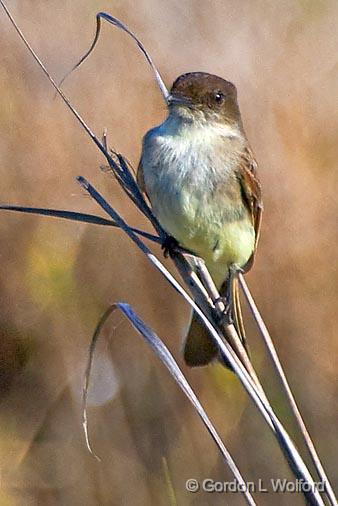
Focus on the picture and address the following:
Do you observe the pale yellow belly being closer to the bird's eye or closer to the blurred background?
the bird's eye

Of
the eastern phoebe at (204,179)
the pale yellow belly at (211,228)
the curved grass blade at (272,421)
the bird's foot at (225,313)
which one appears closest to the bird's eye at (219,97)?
the eastern phoebe at (204,179)

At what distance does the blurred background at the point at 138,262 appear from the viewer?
140 inches

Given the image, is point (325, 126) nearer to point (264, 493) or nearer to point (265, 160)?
point (265, 160)

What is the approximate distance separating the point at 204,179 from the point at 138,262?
43.2 inches

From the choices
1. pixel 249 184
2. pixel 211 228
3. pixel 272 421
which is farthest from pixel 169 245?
pixel 272 421

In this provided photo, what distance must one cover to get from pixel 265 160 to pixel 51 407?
124 cm

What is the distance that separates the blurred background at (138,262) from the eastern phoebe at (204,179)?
714 mm

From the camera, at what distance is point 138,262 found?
12.6 ft

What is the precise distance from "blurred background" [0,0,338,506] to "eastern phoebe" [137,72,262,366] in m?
0.71

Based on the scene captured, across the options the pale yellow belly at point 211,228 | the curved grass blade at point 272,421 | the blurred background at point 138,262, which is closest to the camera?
the curved grass blade at point 272,421

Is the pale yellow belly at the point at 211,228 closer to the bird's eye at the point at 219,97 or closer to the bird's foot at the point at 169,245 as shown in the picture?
the bird's foot at the point at 169,245

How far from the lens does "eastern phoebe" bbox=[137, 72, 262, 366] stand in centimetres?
274

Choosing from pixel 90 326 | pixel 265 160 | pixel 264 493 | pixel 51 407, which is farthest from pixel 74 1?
pixel 264 493

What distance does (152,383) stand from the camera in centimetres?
372
